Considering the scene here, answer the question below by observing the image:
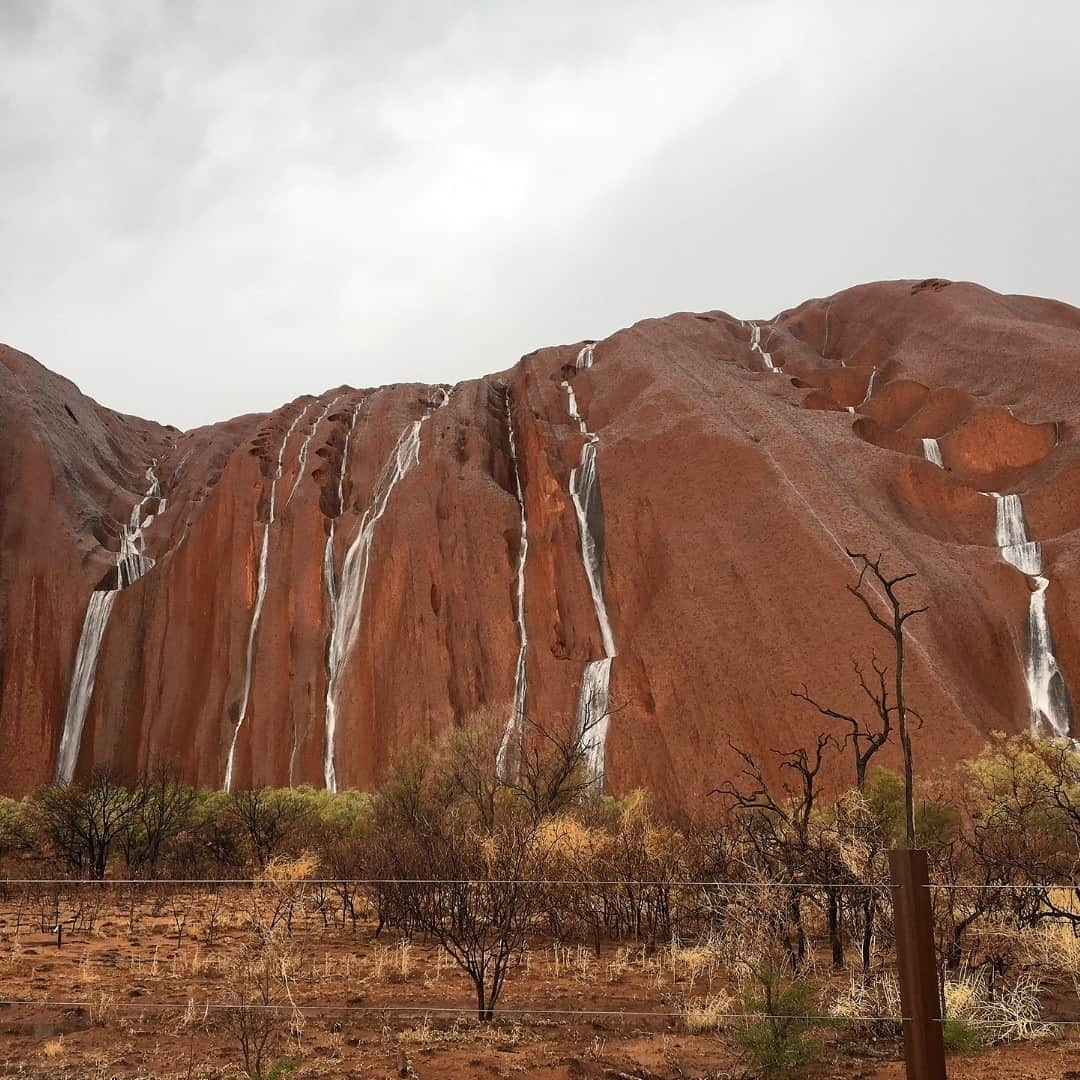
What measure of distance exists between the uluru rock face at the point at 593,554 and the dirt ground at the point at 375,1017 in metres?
19.3

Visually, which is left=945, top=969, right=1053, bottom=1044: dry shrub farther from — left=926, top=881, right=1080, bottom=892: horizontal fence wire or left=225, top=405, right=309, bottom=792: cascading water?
left=225, top=405, right=309, bottom=792: cascading water

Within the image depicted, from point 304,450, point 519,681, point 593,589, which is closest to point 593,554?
point 593,589

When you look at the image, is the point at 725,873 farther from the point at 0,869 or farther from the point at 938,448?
the point at 938,448

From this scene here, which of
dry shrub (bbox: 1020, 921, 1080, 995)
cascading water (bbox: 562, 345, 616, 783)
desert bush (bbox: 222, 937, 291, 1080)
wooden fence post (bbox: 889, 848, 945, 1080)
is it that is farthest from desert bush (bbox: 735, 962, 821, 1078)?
cascading water (bbox: 562, 345, 616, 783)

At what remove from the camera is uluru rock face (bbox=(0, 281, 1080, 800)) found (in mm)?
33062

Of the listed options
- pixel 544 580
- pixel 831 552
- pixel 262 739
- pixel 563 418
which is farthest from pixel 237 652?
pixel 831 552

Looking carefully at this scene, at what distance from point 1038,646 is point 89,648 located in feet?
137

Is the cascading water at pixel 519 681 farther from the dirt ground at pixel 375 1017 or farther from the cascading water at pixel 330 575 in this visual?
the dirt ground at pixel 375 1017

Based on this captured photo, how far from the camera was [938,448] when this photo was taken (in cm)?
4147

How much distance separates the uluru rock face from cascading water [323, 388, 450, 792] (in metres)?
0.15

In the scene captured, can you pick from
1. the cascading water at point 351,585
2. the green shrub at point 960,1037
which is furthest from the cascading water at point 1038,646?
the cascading water at point 351,585

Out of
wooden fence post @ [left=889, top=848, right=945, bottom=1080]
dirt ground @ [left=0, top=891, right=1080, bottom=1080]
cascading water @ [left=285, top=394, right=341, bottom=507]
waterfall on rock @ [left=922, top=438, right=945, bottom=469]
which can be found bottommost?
dirt ground @ [left=0, top=891, right=1080, bottom=1080]

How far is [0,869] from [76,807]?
78.0 inches

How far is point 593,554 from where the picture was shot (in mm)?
41250
